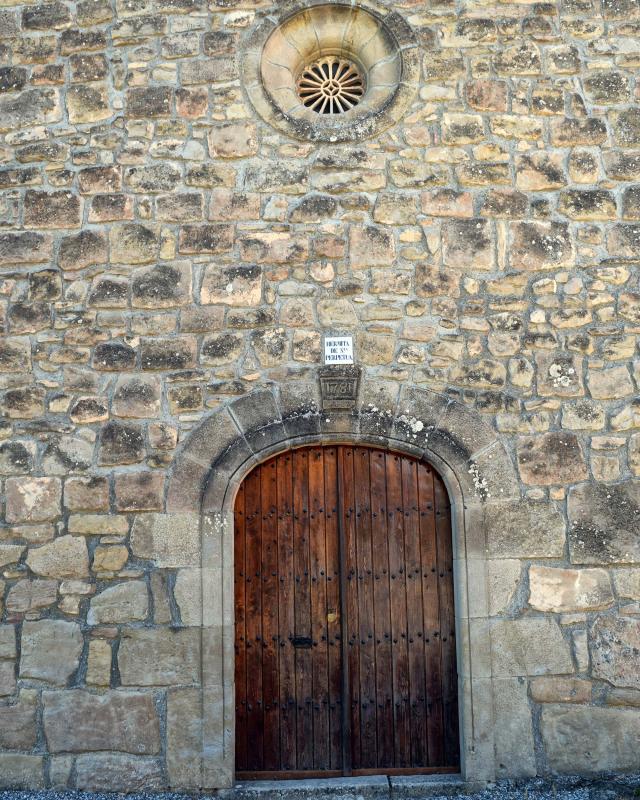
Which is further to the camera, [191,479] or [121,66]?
[121,66]

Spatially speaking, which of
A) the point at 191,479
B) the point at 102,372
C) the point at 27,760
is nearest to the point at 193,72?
the point at 102,372

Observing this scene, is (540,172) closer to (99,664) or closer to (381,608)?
(381,608)

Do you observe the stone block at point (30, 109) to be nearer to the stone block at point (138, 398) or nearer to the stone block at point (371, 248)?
the stone block at point (138, 398)

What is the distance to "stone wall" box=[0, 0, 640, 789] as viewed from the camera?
455 cm

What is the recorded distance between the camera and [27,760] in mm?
4523

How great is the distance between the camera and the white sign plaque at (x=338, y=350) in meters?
4.85

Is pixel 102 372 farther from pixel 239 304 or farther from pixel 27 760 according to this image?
pixel 27 760

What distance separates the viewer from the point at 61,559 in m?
4.68

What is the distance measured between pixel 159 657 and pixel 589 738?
2.30 metres

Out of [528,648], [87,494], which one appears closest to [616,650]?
[528,648]

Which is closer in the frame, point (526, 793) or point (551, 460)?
point (526, 793)

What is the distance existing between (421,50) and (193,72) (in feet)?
4.49

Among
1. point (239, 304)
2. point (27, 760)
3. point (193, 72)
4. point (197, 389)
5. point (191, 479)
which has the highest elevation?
point (193, 72)

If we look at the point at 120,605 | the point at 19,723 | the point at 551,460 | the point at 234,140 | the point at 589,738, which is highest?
the point at 234,140
